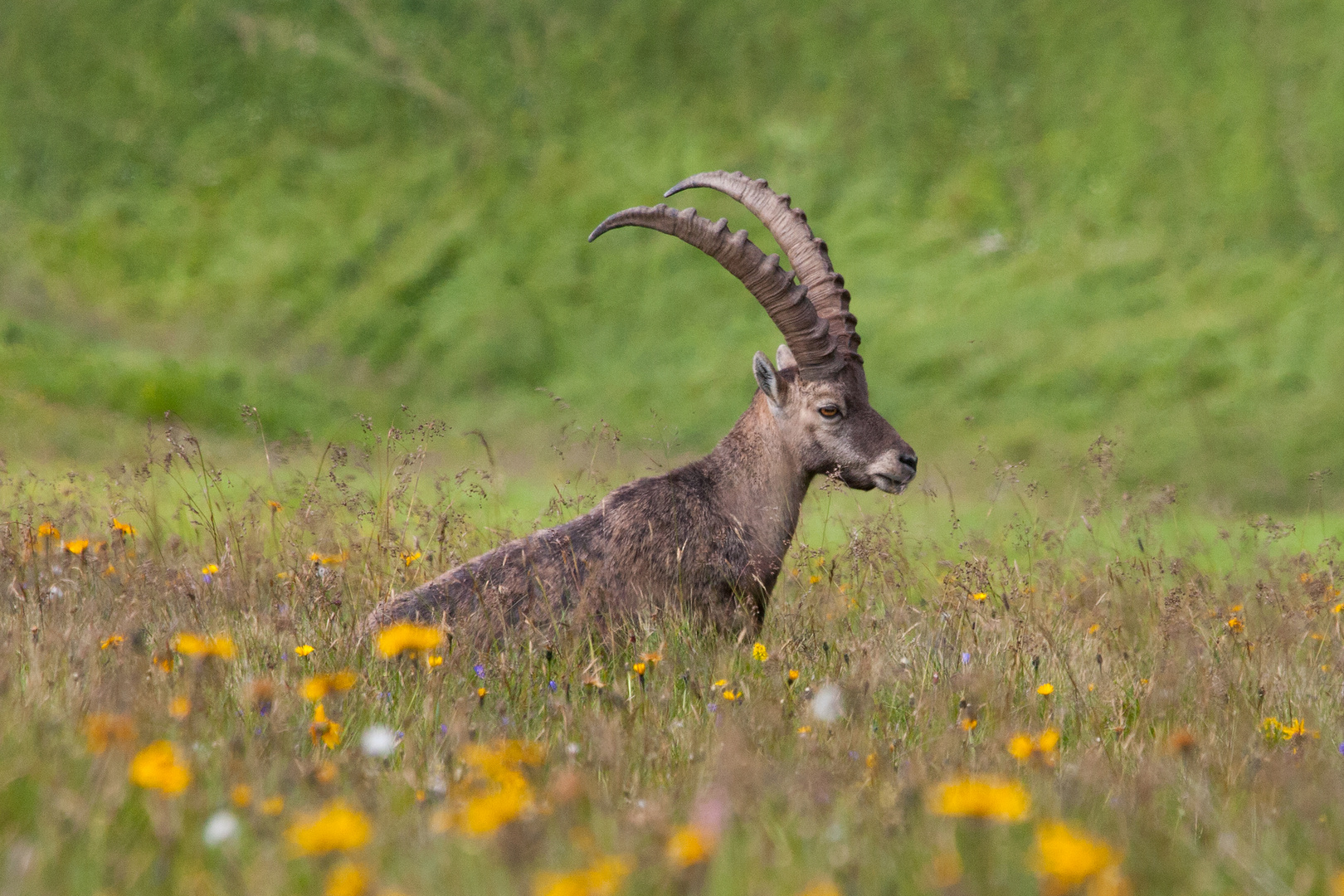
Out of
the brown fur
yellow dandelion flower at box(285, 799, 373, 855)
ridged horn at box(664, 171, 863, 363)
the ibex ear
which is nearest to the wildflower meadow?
yellow dandelion flower at box(285, 799, 373, 855)

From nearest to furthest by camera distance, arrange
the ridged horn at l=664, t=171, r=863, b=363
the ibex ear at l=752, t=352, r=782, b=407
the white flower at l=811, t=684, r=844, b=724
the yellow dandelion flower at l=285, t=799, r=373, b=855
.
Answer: the yellow dandelion flower at l=285, t=799, r=373, b=855 → the white flower at l=811, t=684, r=844, b=724 → the ibex ear at l=752, t=352, r=782, b=407 → the ridged horn at l=664, t=171, r=863, b=363

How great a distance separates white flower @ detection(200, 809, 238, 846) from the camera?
1987mm

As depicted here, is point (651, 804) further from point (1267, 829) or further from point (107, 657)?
point (107, 657)

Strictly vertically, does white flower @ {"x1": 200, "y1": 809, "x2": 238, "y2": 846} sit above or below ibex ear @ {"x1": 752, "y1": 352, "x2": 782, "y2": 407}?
below

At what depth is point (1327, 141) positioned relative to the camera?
47.3m

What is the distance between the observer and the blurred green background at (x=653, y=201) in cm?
4050

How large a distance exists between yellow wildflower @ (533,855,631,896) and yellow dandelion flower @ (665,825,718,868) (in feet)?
0.29

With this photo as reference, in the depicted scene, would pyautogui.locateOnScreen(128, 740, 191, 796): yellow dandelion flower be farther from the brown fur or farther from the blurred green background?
the blurred green background

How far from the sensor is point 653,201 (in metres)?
47.7

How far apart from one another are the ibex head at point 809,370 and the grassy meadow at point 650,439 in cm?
51

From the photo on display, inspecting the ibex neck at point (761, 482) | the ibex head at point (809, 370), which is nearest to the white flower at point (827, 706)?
the ibex neck at point (761, 482)

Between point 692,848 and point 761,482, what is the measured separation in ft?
15.4

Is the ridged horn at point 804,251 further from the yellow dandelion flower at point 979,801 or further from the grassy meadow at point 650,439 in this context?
the yellow dandelion flower at point 979,801

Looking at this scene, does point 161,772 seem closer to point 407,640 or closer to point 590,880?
point 407,640
